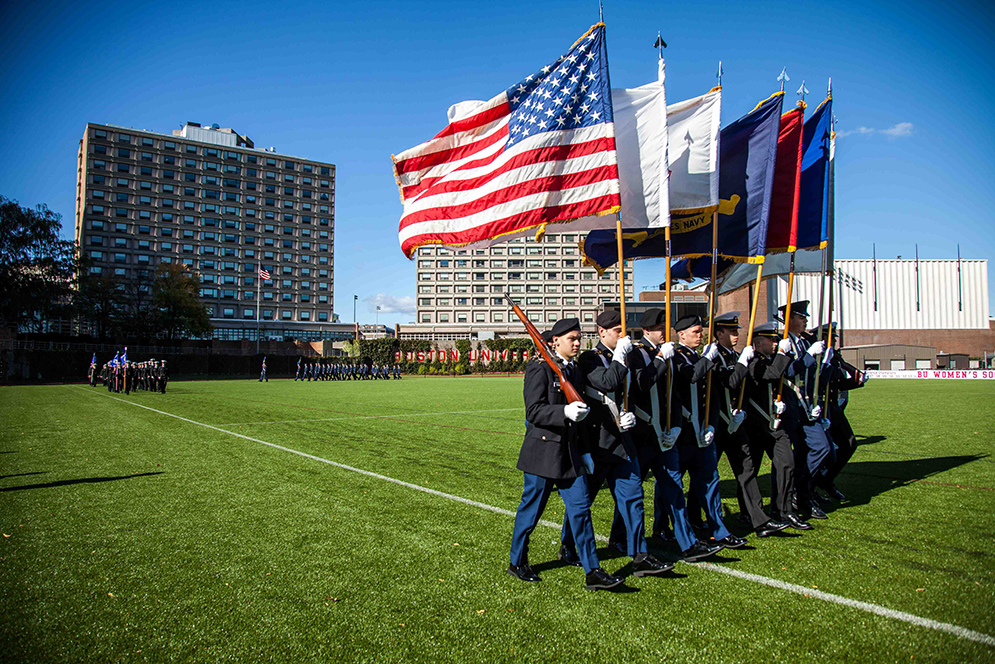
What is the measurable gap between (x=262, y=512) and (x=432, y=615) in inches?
136

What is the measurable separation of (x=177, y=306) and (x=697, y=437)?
75.8 metres

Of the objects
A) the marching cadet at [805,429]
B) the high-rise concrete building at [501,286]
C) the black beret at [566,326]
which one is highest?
the high-rise concrete building at [501,286]

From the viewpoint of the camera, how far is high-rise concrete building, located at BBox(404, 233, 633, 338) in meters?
117

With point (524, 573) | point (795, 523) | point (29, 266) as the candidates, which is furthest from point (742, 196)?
point (29, 266)

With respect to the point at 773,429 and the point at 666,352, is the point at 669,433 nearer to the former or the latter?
the point at 666,352

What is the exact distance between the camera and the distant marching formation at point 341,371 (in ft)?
193

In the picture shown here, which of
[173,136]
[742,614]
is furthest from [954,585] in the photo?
[173,136]

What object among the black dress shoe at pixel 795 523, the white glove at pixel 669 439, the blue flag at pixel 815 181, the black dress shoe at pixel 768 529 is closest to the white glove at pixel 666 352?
the white glove at pixel 669 439

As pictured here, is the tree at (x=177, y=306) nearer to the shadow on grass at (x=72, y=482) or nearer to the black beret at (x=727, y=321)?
the shadow on grass at (x=72, y=482)

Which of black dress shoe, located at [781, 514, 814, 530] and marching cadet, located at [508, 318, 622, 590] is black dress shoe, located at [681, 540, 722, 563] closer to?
marching cadet, located at [508, 318, 622, 590]

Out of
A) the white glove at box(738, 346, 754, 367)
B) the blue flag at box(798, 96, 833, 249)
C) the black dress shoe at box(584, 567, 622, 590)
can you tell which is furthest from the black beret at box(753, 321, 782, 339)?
the black dress shoe at box(584, 567, 622, 590)

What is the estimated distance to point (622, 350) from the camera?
4.74 meters

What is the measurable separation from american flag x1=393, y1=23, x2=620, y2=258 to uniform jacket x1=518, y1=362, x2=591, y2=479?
8.75 ft

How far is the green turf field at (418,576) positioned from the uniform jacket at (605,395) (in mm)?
1085
